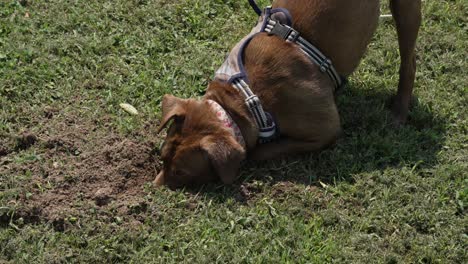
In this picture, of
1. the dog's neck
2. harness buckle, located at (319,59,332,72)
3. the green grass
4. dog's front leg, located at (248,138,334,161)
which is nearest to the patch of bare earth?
the green grass

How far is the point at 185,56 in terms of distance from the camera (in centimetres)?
707

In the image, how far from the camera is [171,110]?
5.66m

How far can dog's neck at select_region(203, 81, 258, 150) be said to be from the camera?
223 inches

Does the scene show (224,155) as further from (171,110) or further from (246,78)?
(246,78)

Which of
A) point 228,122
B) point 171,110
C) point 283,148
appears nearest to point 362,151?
point 283,148

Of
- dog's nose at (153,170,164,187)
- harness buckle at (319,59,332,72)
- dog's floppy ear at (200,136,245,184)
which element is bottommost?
dog's nose at (153,170,164,187)

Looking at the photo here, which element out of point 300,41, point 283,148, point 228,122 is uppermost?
point 300,41

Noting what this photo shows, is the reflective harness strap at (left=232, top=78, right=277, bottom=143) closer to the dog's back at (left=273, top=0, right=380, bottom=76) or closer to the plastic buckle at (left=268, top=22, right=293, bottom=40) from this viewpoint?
the plastic buckle at (left=268, top=22, right=293, bottom=40)

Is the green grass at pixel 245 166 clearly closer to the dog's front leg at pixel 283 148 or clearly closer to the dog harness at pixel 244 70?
the dog's front leg at pixel 283 148

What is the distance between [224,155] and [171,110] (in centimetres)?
62

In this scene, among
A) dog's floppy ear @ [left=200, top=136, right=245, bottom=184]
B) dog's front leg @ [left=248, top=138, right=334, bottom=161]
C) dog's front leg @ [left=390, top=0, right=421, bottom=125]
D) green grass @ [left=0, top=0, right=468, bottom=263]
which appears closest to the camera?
green grass @ [left=0, top=0, right=468, bottom=263]

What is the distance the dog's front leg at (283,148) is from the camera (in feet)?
19.1

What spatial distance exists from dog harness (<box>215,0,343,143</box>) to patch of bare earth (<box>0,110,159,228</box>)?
0.90 m

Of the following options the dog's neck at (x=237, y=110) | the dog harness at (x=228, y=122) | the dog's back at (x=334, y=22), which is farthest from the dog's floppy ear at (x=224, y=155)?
the dog's back at (x=334, y=22)
